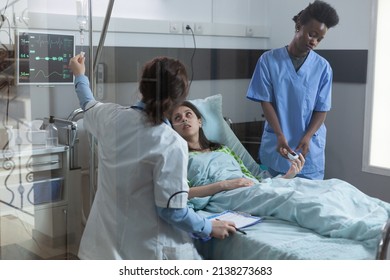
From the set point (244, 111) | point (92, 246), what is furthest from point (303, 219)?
point (92, 246)

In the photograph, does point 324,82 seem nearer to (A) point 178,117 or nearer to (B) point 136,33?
(A) point 178,117

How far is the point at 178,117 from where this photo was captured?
4.81 ft

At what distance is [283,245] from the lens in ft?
4.87

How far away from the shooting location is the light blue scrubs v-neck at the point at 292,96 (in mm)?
1659

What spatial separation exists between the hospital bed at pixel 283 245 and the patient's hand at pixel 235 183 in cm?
14

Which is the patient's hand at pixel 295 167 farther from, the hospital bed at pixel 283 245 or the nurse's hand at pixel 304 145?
the hospital bed at pixel 283 245

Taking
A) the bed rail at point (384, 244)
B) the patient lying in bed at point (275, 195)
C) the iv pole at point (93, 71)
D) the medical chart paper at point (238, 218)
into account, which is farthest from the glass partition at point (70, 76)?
the bed rail at point (384, 244)

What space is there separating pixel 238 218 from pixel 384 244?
0.44m

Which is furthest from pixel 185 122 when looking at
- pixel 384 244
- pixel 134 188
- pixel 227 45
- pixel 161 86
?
pixel 384 244

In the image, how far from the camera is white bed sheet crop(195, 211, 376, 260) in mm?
1463

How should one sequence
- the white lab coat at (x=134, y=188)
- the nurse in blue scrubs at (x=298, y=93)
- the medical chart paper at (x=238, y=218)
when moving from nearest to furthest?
the white lab coat at (x=134, y=188) → the medical chart paper at (x=238, y=218) → the nurse in blue scrubs at (x=298, y=93)

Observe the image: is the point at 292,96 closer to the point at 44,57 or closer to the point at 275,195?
the point at 275,195
